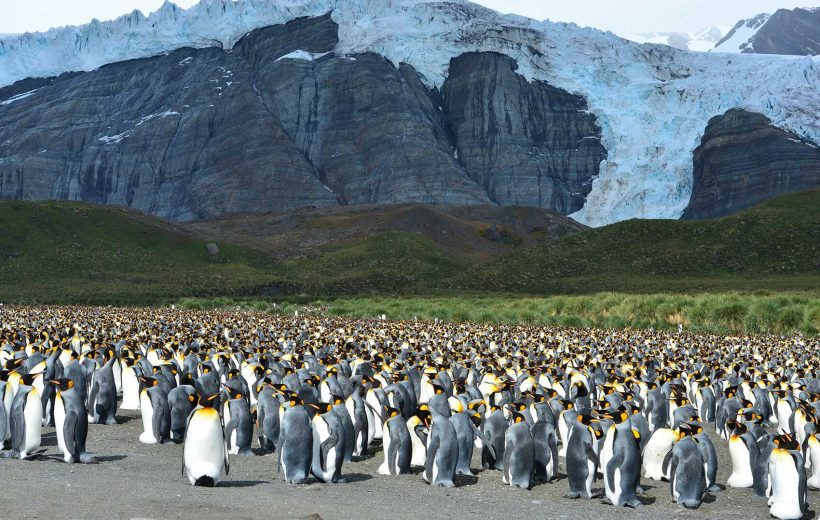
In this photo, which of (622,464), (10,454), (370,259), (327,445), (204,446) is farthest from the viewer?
(370,259)

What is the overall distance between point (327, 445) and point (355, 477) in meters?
0.82

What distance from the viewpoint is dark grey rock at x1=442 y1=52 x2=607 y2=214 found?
13725 cm

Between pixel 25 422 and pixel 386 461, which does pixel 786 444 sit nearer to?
pixel 386 461

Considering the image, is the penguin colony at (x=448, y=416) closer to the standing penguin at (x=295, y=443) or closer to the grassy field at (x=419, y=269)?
the standing penguin at (x=295, y=443)

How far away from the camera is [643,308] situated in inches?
1602

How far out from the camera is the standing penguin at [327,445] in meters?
10.1

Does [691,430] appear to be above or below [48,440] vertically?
above

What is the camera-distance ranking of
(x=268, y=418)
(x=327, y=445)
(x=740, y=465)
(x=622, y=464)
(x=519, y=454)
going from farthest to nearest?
1. (x=268, y=418)
2. (x=740, y=465)
3. (x=519, y=454)
4. (x=327, y=445)
5. (x=622, y=464)

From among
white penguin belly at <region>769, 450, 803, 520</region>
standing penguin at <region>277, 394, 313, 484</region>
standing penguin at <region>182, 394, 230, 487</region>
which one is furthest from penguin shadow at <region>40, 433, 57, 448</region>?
white penguin belly at <region>769, 450, 803, 520</region>

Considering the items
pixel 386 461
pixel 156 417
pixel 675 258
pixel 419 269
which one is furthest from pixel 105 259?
pixel 386 461

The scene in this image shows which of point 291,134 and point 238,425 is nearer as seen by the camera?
point 238,425

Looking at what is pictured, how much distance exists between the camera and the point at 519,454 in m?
10.2

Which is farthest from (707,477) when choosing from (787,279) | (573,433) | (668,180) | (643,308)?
(668,180)

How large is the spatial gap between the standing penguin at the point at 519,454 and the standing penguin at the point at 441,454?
63 cm
